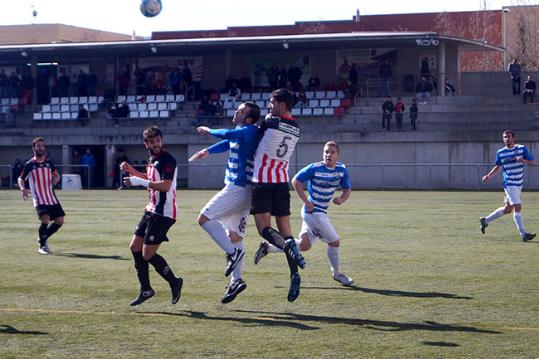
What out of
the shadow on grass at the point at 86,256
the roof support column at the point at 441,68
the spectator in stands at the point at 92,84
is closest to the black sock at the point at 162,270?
the shadow on grass at the point at 86,256

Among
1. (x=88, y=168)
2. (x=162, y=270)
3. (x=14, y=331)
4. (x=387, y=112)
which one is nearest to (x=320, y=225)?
(x=162, y=270)

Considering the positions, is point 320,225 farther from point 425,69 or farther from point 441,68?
point 441,68

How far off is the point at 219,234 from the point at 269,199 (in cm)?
66

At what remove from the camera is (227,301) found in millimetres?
10164

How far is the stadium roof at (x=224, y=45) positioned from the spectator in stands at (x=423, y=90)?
6.92 ft

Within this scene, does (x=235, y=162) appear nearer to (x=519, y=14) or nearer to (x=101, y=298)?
(x=101, y=298)

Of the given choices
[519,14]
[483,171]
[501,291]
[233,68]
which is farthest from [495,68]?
[501,291]

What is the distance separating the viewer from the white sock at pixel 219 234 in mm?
10492

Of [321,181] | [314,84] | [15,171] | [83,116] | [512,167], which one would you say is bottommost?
[15,171]

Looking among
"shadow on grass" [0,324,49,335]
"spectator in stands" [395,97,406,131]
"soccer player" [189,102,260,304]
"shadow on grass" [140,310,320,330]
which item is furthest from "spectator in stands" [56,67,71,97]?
"shadow on grass" [0,324,49,335]

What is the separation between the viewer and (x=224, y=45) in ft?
156

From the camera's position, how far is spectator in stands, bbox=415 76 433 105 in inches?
1697

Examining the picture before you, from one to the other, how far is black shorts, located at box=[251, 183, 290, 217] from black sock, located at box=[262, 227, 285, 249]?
0.69 feet

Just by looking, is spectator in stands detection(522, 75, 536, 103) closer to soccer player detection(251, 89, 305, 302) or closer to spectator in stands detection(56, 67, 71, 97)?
spectator in stands detection(56, 67, 71, 97)
